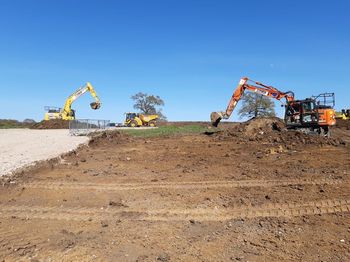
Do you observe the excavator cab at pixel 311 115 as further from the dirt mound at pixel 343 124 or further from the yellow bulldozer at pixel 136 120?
the yellow bulldozer at pixel 136 120

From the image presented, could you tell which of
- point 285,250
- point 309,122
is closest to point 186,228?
point 285,250

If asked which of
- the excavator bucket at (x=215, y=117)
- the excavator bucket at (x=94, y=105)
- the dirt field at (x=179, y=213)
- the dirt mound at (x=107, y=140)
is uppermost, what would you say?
the excavator bucket at (x=94, y=105)

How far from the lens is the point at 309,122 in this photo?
2309cm

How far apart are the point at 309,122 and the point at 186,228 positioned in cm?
1884

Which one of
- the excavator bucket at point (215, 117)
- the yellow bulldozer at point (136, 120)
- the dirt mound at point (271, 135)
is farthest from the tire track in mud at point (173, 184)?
the yellow bulldozer at point (136, 120)

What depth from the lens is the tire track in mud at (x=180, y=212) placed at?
22.0 ft

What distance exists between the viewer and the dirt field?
5.23 meters

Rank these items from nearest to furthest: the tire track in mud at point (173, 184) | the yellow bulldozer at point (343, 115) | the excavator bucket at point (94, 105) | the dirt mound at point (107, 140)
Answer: the tire track in mud at point (173, 184) < the dirt mound at point (107, 140) < the excavator bucket at point (94, 105) < the yellow bulldozer at point (343, 115)

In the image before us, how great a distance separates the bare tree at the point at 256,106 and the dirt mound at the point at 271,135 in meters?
34.1

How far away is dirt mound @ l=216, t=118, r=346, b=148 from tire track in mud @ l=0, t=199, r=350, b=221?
38.0 ft

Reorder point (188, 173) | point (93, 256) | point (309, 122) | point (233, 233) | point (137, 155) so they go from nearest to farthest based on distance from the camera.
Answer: point (93, 256)
point (233, 233)
point (188, 173)
point (137, 155)
point (309, 122)

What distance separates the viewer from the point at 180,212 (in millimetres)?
6961

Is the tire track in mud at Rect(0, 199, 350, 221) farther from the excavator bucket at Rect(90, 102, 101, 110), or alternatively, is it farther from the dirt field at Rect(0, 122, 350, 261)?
→ the excavator bucket at Rect(90, 102, 101, 110)

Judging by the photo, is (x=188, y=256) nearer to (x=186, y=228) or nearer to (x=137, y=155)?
(x=186, y=228)
